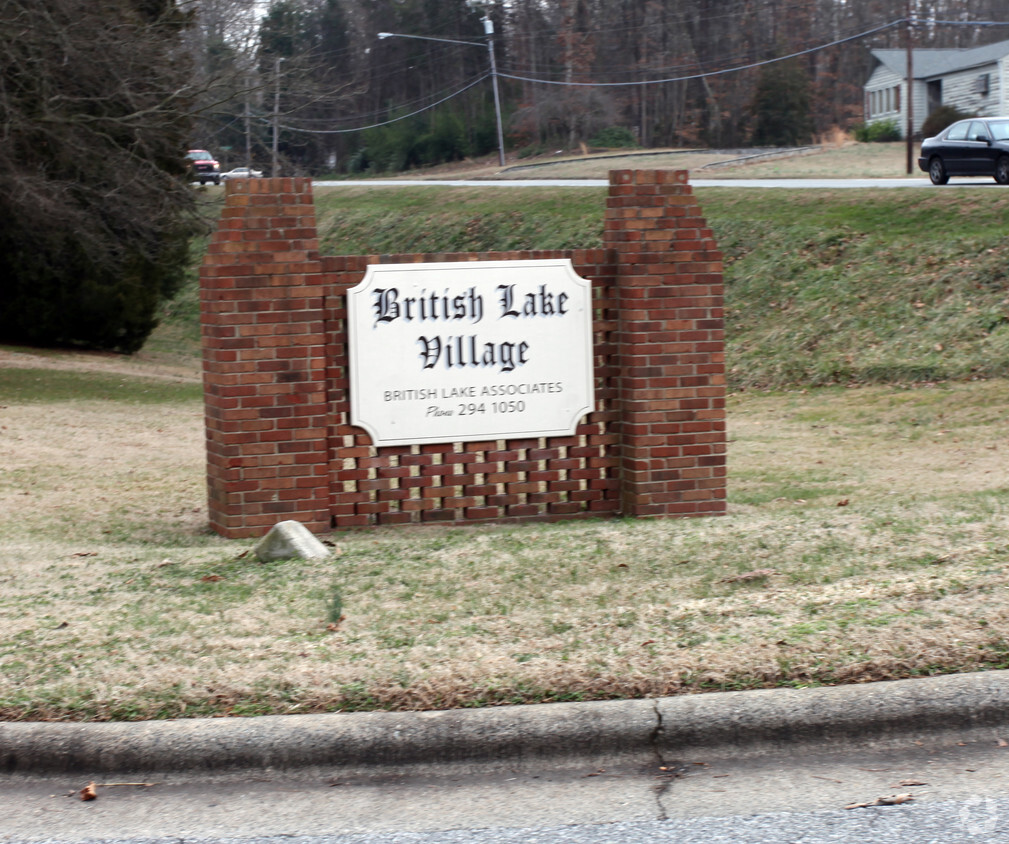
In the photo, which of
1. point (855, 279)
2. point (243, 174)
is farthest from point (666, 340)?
point (243, 174)

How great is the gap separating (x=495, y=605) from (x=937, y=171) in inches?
889

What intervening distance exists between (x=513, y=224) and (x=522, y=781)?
2478 centimetres

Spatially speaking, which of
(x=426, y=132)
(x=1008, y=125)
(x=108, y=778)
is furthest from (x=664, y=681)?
(x=426, y=132)

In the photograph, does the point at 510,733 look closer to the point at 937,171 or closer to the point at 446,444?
the point at 446,444

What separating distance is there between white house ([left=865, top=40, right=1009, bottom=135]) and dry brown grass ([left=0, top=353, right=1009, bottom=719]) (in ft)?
158

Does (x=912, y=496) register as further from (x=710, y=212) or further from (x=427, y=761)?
(x=710, y=212)

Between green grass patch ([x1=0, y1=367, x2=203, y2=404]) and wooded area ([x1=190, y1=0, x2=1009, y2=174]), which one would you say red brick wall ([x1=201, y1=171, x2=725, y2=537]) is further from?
wooded area ([x1=190, y1=0, x2=1009, y2=174])

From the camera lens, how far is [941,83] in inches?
2215

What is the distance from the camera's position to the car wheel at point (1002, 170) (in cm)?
2370

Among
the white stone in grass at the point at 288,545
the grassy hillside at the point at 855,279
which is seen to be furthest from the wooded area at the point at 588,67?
the white stone in grass at the point at 288,545

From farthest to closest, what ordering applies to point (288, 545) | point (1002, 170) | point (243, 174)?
point (243, 174) < point (1002, 170) < point (288, 545)

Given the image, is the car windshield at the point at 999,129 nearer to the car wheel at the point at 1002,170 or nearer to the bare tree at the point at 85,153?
the car wheel at the point at 1002,170

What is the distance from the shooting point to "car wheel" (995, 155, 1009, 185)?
23703 millimetres

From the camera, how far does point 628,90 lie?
218 feet
